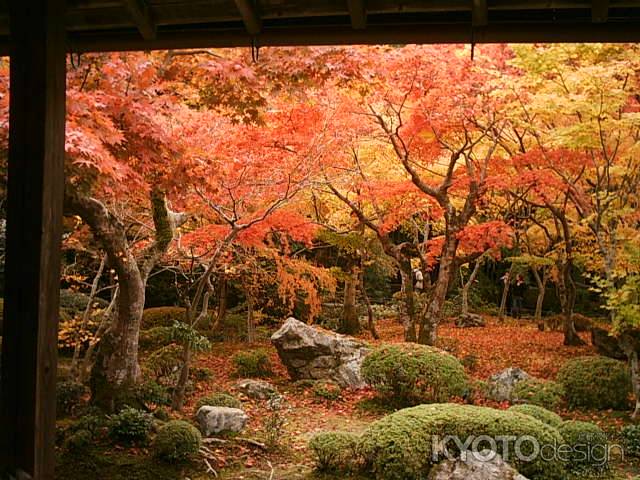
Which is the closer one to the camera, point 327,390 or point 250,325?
Answer: point 327,390

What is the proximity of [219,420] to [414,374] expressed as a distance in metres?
2.99

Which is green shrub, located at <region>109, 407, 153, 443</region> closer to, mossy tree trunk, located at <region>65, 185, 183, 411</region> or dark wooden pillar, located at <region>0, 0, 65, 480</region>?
mossy tree trunk, located at <region>65, 185, 183, 411</region>

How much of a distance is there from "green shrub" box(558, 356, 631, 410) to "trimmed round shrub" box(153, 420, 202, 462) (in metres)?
5.62

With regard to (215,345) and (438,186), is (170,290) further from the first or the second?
(438,186)

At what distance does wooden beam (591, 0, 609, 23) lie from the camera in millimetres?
2539

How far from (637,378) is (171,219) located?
6754 millimetres

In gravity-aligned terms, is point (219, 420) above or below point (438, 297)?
below

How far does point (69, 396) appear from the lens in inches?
302

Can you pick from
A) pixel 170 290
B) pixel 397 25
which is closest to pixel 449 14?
pixel 397 25

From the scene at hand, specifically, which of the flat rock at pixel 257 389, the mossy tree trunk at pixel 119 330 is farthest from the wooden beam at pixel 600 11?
the flat rock at pixel 257 389

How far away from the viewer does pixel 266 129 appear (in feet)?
30.9

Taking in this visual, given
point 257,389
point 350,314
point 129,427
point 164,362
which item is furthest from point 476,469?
point 350,314

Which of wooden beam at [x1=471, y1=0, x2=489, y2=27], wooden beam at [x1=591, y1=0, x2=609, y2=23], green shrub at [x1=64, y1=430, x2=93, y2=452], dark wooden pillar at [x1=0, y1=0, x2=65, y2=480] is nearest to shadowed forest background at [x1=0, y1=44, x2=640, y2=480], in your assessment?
green shrub at [x1=64, y1=430, x2=93, y2=452]

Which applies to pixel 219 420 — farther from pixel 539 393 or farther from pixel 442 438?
pixel 539 393
